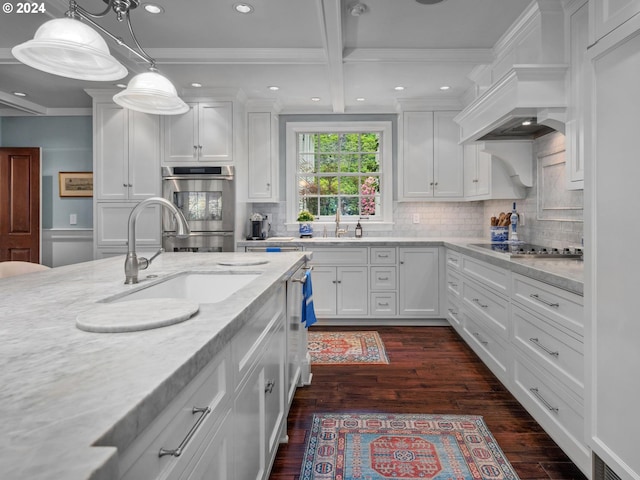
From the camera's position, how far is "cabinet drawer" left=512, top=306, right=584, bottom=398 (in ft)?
6.02

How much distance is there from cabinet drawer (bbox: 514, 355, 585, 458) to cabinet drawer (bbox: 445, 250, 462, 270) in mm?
1485

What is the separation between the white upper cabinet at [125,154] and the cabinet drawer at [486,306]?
3.34 m

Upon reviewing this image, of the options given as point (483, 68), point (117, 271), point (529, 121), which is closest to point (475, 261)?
A: point (529, 121)

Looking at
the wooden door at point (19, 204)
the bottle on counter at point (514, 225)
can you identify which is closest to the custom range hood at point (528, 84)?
the bottle on counter at point (514, 225)

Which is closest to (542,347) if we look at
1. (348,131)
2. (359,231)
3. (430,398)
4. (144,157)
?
(430,398)

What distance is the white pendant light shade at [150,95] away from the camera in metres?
2.10

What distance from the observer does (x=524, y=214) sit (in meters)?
3.99

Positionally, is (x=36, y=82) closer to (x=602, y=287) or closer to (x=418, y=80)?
(x=418, y=80)

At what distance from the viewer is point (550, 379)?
2.10 meters

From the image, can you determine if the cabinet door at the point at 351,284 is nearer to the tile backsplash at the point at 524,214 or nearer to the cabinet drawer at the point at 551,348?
the tile backsplash at the point at 524,214

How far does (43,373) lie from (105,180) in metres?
4.42

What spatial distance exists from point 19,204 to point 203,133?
250 centimetres

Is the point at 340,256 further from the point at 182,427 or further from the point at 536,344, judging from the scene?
the point at 182,427

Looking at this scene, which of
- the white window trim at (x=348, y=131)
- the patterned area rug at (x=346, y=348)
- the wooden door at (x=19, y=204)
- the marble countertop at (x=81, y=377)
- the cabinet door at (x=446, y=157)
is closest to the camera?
the marble countertop at (x=81, y=377)
